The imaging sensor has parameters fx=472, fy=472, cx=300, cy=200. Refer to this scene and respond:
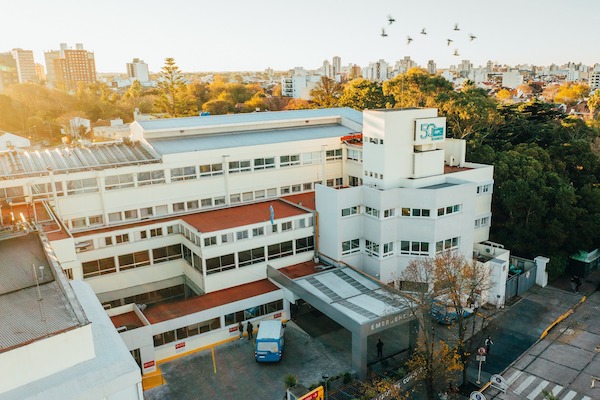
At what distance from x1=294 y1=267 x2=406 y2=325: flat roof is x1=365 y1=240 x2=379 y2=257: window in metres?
2.35

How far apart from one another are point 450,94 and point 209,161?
98.2ft

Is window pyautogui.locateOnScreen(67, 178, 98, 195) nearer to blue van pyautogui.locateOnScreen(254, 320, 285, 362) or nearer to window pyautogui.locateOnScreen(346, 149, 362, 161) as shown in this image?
blue van pyautogui.locateOnScreen(254, 320, 285, 362)

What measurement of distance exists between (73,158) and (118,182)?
4.37 metres

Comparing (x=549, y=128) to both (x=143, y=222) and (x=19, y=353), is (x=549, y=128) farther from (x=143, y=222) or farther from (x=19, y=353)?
(x=19, y=353)

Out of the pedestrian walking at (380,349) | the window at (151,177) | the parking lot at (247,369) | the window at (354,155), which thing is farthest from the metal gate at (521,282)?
the window at (151,177)

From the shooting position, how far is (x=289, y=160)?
40.3m

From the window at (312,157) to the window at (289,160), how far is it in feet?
1.98

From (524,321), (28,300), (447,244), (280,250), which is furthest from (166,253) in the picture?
(524,321)

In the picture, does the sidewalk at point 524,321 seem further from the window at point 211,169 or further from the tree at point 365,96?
the tree at point 365,96

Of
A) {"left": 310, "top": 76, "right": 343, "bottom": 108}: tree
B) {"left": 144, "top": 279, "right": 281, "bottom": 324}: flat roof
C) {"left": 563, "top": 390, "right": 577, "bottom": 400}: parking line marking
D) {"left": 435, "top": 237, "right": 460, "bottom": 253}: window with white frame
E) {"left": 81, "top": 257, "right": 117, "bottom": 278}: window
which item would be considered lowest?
{"left": 563, "top": 390, "right": 577, "bottom": 400}: parking line marking

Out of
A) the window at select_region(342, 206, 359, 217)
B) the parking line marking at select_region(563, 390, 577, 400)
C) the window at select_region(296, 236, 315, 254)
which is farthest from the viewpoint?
the window at select_region(296, 236, 315, 254)

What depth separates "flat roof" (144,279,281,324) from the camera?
2848 centimetres

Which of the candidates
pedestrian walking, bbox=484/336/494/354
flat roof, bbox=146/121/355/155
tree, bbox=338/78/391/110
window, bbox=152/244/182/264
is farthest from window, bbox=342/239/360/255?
tree, bbox=338/78/391/110

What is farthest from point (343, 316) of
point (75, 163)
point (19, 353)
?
point (75, 163)
